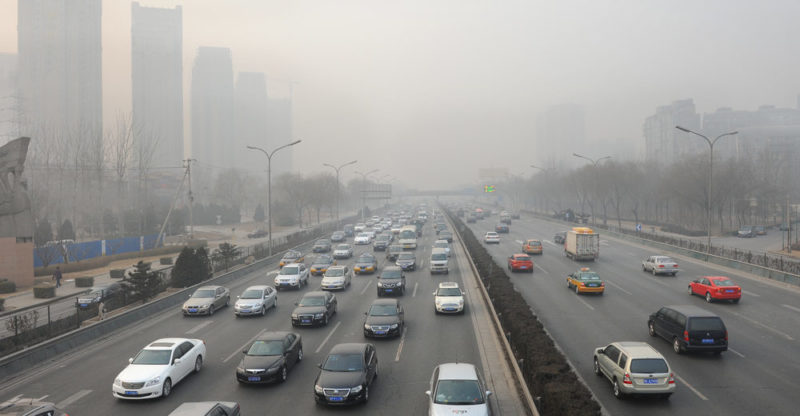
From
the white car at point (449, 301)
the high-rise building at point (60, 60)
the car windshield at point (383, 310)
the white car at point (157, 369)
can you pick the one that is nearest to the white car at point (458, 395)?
the white car at point (157, 369)

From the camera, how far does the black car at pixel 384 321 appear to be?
20172mm

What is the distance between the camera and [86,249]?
2272 inches

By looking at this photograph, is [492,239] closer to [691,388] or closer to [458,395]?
[691,388]

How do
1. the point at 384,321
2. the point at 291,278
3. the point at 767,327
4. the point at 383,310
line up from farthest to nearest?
the point at 291,278
the point at 767,327
the point at 383,310
the point at 384,321

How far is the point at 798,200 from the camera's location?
119 metres

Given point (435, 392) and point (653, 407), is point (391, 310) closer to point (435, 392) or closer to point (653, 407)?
point (435, 392)

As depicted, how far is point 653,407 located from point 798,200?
135188mm

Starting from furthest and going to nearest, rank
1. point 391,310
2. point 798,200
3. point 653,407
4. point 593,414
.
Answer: point 798,200 → point 391,310 → point 653,407 → point 593,414

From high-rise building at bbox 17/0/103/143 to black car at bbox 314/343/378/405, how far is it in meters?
165

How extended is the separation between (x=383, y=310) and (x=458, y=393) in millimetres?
9103

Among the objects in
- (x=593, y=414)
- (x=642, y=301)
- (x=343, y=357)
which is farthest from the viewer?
(x=642, y=301)

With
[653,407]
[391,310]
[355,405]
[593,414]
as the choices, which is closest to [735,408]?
[653,407]

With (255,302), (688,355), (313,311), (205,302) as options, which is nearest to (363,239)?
(205,302)

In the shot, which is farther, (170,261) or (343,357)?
(170,261)
